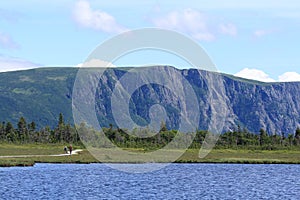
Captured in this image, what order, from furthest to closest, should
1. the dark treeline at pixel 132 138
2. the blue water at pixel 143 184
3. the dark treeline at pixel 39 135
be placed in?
the dark treeline at pixel 39 135 → the dark treeline at pixel 132 138 → the blue water at pixel 143 184

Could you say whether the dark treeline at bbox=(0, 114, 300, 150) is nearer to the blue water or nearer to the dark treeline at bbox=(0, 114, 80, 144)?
the dark treeline at bbox=(0, 114, 80, 144)

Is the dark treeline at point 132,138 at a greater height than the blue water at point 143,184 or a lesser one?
greater

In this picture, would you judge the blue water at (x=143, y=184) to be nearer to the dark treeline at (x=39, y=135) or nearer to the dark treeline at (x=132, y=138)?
the dark treeline at (x=132, y=138)

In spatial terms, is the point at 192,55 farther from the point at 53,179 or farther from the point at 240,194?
the point at 53,179

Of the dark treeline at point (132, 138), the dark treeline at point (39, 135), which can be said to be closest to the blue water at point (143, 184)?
the dark treeline at point (132, 138)

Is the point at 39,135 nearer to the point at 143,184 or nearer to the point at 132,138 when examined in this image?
the point at 132,138

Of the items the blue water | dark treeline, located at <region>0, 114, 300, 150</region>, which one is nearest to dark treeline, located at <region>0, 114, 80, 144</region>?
dark treeline, located at <region>0, 114, 300, 150</region>

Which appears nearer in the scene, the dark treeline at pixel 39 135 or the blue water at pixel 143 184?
the blue water at pixel 143 184

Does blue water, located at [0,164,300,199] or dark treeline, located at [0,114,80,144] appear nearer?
blue water, located at [0,164,300,199]
